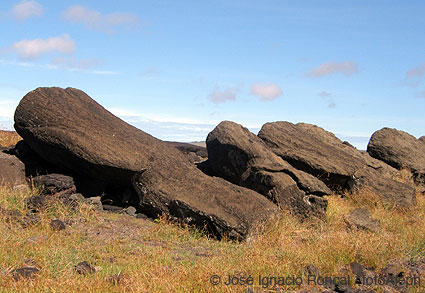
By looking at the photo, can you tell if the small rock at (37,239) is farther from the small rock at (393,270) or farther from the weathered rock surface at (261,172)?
the small rock at (393,270)

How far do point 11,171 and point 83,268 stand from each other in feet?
18.5

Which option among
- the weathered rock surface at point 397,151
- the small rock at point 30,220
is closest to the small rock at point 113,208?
the small rock at point 30,220

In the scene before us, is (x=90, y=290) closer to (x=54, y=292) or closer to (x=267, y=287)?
(x=54, y=292)

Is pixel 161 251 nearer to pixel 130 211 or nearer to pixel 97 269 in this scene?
pixel 97 269

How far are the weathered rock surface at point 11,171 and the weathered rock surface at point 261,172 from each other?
16.2ft

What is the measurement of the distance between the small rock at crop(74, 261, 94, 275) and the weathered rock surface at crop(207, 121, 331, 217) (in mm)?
5214

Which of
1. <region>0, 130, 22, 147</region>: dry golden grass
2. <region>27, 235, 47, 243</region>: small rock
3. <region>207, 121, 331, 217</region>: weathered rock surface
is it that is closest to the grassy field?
<region>27, 235, 47, 243</region>: small rock

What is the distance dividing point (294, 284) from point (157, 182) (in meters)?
4.86

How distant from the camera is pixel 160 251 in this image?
752 cm

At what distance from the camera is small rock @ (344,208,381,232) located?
10.1 metres

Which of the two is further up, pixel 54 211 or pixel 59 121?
pixel 59 121

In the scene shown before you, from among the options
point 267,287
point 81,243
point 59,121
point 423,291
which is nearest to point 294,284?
point 267,287

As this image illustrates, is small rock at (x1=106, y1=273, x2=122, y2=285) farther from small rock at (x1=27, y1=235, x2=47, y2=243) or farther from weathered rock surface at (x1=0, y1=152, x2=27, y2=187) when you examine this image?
weathered rock surface at (x1=0, y1=152, x2=27, y2=187)

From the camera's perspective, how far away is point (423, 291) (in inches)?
233
